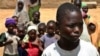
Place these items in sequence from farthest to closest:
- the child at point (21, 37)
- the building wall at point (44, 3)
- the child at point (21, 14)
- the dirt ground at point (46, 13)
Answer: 1. the building wall at point (44, 3)
2. the dirt ground at point (46, 13)
3. the child at point (21, 14)
4. the child at point (21, 37)

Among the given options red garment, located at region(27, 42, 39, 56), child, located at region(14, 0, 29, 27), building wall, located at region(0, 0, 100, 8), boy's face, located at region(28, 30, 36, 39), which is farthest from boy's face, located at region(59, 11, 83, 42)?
building wall, located at region(0, 0, 100, 8)

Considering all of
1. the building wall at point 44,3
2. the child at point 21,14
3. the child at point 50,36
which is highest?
the child at point 50,36

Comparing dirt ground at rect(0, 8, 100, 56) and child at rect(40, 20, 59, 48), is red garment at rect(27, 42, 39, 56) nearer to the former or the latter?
child at rect(40, 20, 59, 48)

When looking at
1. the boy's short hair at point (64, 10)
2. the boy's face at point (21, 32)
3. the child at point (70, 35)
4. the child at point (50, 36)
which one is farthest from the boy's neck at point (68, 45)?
the boy's face at point (21, 32)

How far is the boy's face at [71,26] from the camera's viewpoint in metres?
2.41

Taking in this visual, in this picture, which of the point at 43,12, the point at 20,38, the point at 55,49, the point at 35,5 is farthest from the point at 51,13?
the point at 55,49

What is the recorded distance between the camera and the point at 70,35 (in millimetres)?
2410

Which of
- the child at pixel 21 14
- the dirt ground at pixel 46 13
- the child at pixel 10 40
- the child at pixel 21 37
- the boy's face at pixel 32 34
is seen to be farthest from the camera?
the dirt ground at pixel 46 13

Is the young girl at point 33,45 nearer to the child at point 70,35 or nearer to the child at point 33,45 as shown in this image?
the child at point 33,45

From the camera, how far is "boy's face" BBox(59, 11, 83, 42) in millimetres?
2406

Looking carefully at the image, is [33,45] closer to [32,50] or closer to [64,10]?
[32,50]

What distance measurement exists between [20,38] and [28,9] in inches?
83.1

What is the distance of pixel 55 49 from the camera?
2.54 meters

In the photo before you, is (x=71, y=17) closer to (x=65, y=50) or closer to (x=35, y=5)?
(x=65, y=50)
